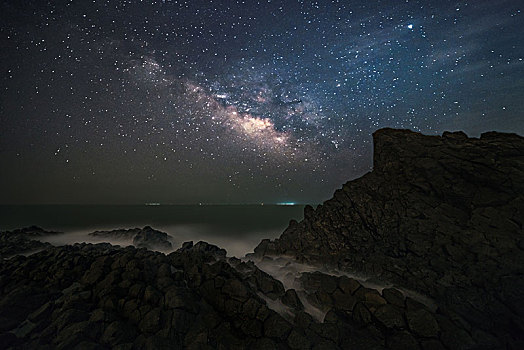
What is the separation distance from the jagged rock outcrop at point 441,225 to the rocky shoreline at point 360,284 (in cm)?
8

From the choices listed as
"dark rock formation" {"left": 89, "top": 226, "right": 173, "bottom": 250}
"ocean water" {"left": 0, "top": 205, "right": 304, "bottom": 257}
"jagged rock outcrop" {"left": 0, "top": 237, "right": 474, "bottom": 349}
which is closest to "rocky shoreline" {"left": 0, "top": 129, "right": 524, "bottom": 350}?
"jagged rock outcrop" {"left": 0, "top": 237, "right": 474, "bottom": 349}

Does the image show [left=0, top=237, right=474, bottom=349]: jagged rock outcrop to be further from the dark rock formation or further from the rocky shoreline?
the dark rock formation

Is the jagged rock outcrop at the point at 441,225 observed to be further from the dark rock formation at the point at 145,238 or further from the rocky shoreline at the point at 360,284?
the dark rock formation at the point at 145,238

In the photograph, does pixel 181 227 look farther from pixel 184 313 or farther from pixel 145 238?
pixel 184 313

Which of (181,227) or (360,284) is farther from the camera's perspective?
(181,227)

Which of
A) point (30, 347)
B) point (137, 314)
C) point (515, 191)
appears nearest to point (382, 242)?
point (515, 191)

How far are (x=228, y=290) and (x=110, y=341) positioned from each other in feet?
19.4

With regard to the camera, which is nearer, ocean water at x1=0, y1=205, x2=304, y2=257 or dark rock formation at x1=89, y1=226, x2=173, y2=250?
dark rock formation at x1=89, y1=226, x2=173, y2=250

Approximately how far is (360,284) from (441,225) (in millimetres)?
8253

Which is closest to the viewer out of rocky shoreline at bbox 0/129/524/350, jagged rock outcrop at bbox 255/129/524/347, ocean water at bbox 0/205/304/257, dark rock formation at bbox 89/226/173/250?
rocky shoreline at bbox 0/129/524/350

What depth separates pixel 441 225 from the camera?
16812mm

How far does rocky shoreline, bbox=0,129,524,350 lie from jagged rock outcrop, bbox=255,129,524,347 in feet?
0.25

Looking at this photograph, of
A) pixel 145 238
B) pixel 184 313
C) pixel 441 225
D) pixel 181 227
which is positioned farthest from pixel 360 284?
pixel 181 227

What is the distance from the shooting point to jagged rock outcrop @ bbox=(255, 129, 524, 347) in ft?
43.5
